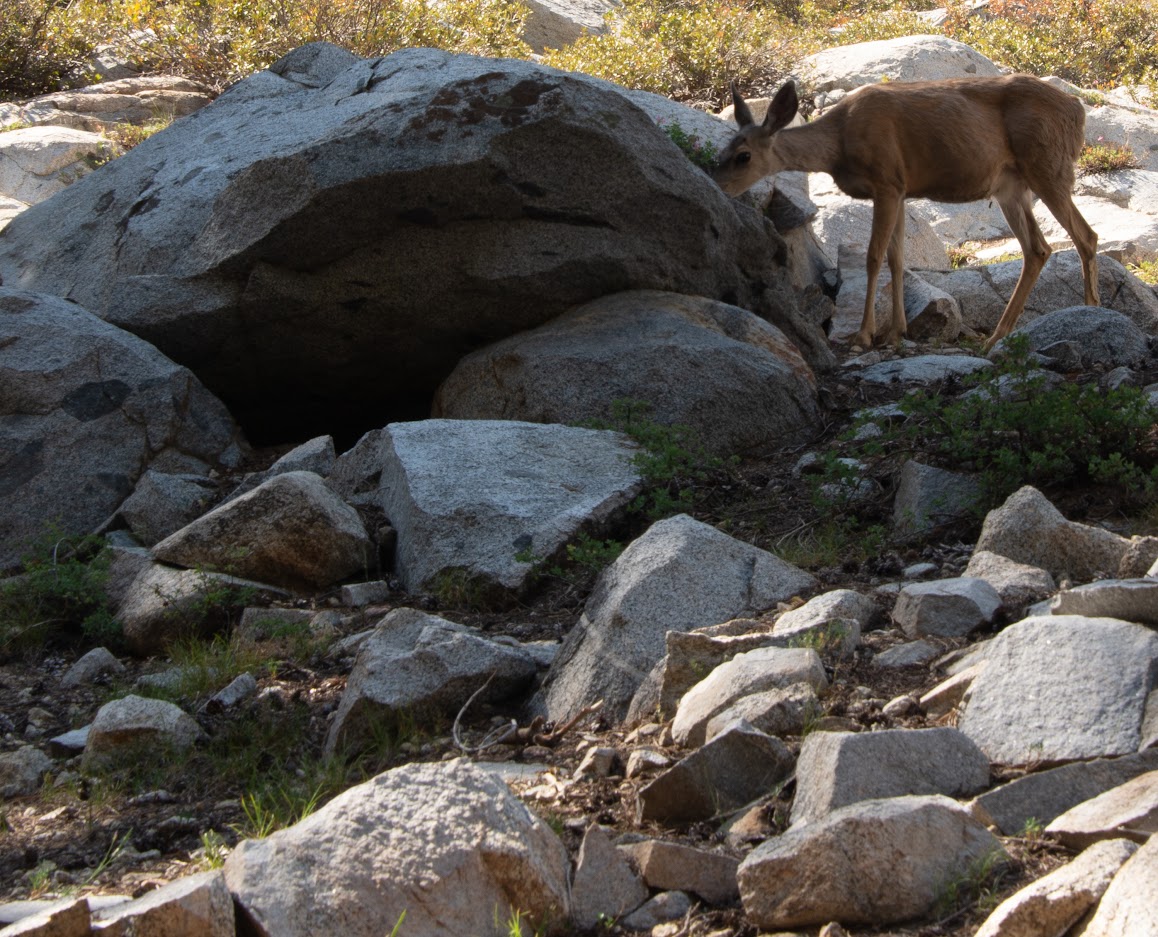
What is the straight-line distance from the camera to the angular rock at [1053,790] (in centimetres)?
273

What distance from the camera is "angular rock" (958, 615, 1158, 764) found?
2988 millimetres

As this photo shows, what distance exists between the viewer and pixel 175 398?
706cm

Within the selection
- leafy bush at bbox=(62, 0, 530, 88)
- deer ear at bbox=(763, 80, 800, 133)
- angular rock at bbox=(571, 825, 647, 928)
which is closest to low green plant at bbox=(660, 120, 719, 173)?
deer ear at bbox=(763, 80, 800, 133)

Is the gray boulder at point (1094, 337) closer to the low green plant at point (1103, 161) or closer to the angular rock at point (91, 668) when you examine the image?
the angular rock at point (91, 668)

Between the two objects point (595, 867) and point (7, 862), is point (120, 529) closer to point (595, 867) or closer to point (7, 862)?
point (7, 862)

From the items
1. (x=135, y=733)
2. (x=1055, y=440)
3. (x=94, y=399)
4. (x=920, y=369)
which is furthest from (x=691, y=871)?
(x=920, y=369)

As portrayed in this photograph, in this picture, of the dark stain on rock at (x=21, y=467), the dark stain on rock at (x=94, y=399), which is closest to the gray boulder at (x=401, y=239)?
the dark stain on rock at (x=94, y=399)

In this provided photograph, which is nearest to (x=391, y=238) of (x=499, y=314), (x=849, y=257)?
(x=499, y=314)

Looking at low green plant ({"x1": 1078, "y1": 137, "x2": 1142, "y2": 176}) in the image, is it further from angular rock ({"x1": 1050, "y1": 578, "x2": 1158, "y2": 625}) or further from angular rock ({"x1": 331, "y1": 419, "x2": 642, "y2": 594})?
angular rock ({"x1": 1050, "y1": 578, "x2": 1158, "y2": 625})

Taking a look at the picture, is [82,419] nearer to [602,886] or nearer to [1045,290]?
[602,886]

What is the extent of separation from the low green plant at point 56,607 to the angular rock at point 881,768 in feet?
11.4

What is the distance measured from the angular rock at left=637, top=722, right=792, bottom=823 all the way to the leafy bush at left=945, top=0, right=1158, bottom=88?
64.5 ft

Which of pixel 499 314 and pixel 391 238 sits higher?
pixel 391 238

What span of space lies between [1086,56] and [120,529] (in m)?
19.4
